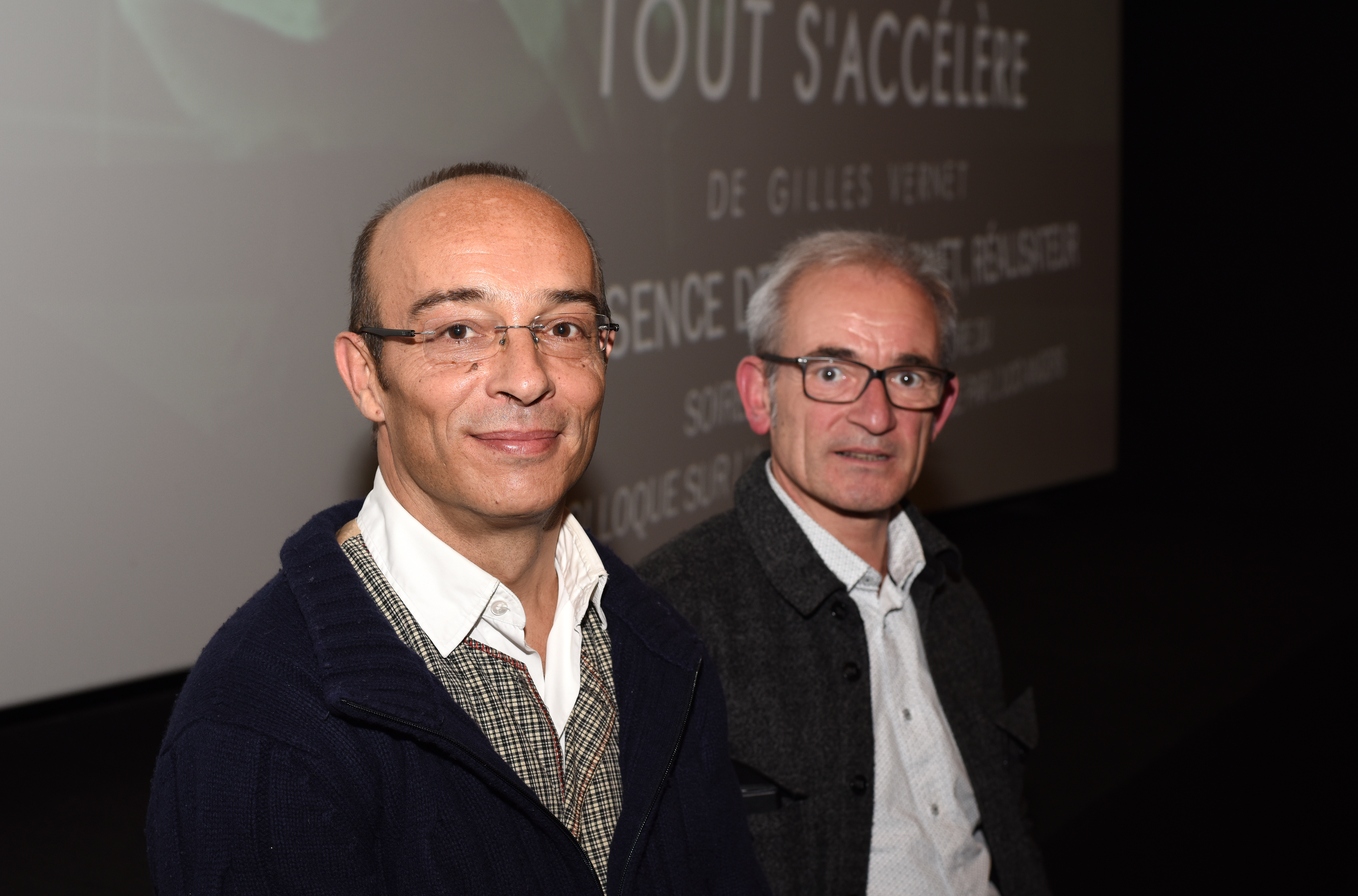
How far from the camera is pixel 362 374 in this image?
1311mm

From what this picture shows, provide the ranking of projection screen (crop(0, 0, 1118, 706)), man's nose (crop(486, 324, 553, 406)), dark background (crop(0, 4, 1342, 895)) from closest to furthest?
man's nose (crop(486, 324, 553, 406)) → projection screen (crop(0, 0, 1118, 706)) → dark background (crop(0, 4, 1342, 895))

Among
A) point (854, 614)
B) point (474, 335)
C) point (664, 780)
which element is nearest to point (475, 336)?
point (474, 335)

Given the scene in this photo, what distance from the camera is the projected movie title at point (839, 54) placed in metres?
3.65

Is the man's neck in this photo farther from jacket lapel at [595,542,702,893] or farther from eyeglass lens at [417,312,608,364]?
eyeglass lens at [417,312,608,364]

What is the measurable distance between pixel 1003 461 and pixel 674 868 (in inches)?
186

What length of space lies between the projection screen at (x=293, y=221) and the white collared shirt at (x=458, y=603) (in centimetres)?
98

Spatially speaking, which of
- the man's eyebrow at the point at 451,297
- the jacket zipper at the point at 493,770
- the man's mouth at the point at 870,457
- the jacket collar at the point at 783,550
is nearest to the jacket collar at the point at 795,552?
the jacket collar at the point at 783,550

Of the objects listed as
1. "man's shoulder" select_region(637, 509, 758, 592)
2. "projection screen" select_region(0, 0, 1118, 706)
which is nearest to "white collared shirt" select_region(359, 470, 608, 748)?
"man's shoulder" select_region(637, 509, 758, 592)

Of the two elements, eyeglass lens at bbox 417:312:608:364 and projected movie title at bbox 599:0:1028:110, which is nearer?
eyeglass lens at bbox 417:312:608:364

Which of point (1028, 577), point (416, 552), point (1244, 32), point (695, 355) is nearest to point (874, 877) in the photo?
point (416, 552)

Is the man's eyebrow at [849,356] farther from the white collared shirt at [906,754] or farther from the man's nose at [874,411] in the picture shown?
the white collared shirt at [906,754]

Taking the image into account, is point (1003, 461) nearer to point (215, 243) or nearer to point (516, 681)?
point (215, 243)

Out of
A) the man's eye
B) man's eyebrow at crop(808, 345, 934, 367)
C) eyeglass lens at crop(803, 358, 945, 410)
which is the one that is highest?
the man's eye

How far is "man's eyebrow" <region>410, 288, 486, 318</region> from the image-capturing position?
3.95 feet
